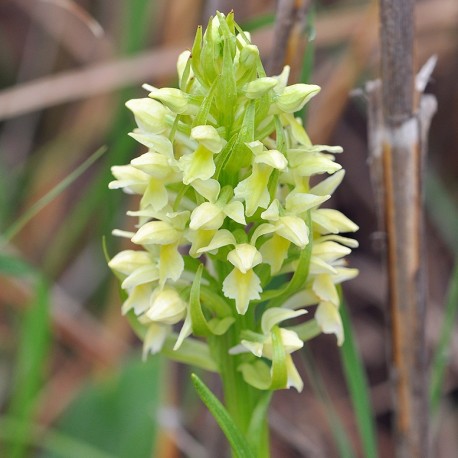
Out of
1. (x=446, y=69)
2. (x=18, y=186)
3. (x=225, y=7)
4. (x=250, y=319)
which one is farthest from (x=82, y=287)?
(x=250, y=319)

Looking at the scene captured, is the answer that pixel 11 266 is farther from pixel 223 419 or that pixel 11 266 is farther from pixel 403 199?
pixel 403 199

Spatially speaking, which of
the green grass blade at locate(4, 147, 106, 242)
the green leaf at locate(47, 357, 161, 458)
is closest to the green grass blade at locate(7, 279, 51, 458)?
the green leaf at locate(47, 357, 161, 458)

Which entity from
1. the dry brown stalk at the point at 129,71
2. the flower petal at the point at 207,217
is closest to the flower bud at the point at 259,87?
the flower petal at the point at 207,217

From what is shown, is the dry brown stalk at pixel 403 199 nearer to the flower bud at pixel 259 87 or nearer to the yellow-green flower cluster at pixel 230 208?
the yellow-green flower cluster at pixel 230 208

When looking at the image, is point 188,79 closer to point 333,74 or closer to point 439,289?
point 333,74

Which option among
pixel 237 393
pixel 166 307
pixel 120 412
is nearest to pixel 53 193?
pixel 166 307
